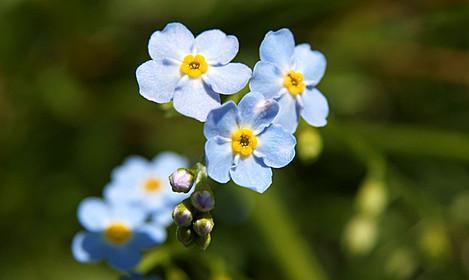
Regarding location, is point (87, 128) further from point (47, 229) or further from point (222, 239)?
point (222, 239)

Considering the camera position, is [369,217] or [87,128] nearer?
[369,217]

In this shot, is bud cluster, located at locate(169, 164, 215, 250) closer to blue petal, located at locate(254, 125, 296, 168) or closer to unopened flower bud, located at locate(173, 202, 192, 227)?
unopened flower bud, located at locate(173, 202, 192, 227)

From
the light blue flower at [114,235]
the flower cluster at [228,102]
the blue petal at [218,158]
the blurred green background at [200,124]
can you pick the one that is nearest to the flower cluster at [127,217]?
the light blue flower at [114,235]

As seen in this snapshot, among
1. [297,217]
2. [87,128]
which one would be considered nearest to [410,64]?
[297,217]

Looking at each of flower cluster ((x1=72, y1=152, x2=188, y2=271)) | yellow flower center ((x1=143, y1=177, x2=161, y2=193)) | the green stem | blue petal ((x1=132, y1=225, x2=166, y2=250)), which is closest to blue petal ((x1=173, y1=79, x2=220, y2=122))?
flower cluster ((x1=72, y1=152, x2=188, y2=271))

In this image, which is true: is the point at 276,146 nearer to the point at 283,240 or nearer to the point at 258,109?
the point at 258,109

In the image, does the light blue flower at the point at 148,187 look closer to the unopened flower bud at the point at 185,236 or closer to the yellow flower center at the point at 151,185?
the yellow flower center at the point at 151,185

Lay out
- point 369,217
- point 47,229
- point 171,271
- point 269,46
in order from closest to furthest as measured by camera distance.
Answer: point 269,46
point 171,271
point 369,217
point 47,229
